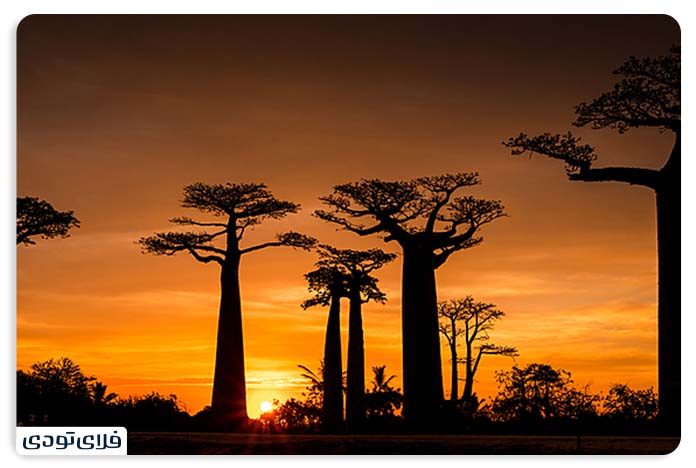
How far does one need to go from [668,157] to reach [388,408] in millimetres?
1438

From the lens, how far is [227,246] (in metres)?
4.09

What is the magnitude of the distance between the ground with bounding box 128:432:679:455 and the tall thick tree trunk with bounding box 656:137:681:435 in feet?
0.48

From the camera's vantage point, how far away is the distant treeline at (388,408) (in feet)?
13.2

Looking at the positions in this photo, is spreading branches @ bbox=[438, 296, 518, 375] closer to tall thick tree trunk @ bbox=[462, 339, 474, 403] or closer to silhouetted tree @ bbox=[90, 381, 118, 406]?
tall thick tree trunk @ bbox=[462, 339, 474, 403]

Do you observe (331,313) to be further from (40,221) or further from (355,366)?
(40,221)

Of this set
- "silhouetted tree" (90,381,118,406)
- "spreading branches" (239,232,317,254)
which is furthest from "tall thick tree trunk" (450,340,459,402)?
"silhouetted tree" (90,381,118,406)

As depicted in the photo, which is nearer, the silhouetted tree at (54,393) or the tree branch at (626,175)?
the silhouetted tree at (54,393)

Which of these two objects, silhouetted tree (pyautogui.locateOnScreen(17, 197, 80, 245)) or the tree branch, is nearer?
silhouetted tree (pyautogui.locateOnScreen(17, 197, 80, 245))

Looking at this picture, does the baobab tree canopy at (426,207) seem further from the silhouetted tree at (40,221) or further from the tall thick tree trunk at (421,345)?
the silhouetted tree at (40,221)

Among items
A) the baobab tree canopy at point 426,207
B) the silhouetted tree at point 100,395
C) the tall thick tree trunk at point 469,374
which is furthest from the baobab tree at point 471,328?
the silhouetted tree at point 100,395

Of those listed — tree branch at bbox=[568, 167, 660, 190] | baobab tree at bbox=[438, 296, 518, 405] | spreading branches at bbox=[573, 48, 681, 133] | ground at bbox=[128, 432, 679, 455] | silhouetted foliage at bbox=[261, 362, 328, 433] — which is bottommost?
ground at bbox=[128, 432, 679, 455]

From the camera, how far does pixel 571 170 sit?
13.4ft

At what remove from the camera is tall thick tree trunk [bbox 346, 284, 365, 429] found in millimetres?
4047
